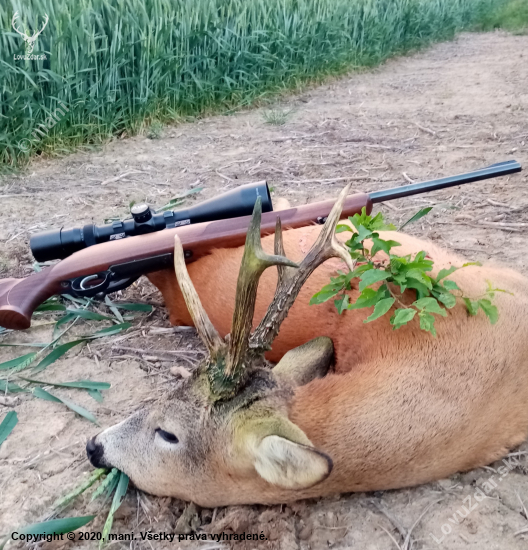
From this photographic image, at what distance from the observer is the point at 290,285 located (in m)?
2.27

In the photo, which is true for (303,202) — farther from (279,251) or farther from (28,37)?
(28,37)

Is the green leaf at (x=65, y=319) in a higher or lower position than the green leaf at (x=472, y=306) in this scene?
lower

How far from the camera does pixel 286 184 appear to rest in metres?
6.03

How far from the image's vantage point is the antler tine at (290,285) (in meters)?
2.25

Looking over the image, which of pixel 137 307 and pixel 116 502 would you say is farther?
pixel 137 307

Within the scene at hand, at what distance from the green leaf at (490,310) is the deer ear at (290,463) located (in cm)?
106

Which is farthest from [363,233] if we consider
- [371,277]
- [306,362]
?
[306,362]

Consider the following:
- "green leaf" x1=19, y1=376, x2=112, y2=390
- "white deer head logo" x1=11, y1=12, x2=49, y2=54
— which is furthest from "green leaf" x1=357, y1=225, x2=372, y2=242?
"white deer head logo" x1=11, y1=12, x2=49, y2=54

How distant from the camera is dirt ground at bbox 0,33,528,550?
92.3 inches

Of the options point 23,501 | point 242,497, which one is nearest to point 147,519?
point 242,497

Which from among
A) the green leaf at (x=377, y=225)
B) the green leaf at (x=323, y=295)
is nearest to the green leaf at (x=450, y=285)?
the green leaf at (x=377, y=225)

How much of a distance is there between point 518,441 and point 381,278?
977 mm

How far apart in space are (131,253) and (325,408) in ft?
5.74

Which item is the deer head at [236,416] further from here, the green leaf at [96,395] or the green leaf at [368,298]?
the green leaf at [96,395]
